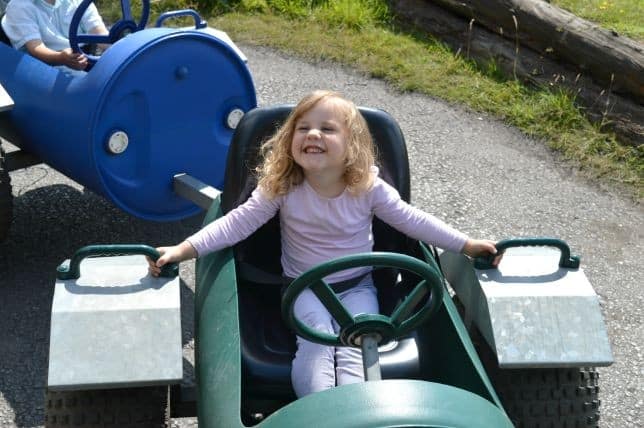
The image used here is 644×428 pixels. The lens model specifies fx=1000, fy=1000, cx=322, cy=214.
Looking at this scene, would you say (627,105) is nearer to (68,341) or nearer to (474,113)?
(474,113)

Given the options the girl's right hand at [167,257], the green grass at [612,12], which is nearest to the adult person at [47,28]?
the girl's right hand at [167,257]

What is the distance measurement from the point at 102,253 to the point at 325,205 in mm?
643

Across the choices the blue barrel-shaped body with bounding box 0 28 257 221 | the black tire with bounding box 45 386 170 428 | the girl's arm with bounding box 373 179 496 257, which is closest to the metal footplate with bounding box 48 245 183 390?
the black tire with bounding box 45 386 170 428

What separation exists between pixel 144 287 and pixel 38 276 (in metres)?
1.39

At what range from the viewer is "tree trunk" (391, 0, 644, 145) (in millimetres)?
5215

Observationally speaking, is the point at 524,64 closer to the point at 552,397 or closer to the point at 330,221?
the point at 330,221

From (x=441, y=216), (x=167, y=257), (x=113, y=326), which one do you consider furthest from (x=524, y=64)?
(x=113, y=326)

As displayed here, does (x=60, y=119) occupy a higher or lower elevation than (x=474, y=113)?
higher

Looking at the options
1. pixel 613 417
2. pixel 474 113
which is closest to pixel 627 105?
pixel 474 113

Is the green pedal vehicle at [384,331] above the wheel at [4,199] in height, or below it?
above

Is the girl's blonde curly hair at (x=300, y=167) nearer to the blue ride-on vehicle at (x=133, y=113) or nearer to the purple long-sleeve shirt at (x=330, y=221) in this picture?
the purple long-sleeve shirt at (x=330, y=221)

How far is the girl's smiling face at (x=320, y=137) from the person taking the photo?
2.74 metres

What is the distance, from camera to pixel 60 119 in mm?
3650

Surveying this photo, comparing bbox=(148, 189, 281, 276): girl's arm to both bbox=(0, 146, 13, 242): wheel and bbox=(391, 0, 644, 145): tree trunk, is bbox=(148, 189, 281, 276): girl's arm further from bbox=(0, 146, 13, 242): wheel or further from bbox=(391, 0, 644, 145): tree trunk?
bbox=(391, 0, 644, 145): tree trunk
